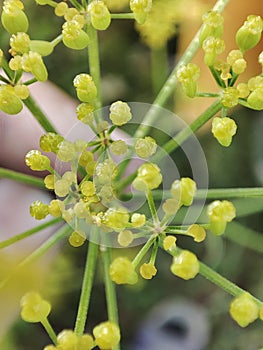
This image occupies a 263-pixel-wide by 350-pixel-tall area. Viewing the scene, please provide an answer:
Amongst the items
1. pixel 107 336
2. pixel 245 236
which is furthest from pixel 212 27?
pixel 245 236

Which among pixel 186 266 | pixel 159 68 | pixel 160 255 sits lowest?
pixel 160 255

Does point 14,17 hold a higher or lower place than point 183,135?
higher

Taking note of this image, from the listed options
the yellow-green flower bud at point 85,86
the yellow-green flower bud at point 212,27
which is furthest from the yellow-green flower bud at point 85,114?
the yellow-green flower bud at point 212,27

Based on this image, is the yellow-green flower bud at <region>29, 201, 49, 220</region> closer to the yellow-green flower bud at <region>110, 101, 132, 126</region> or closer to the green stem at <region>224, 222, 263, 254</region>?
the yellow-green flower bud at <region>110, 101, 132, 126</region>

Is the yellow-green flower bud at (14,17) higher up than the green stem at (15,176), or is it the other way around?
the yellow-green flower bud at (14,17)

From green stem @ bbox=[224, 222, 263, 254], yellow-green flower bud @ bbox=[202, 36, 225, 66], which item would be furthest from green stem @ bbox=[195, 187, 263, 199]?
green stem @ bbox=[224, 222, 263, 254]

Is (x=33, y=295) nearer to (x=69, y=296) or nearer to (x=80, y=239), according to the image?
(x=80, y=239)

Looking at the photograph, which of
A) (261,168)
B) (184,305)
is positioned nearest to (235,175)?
(261,168)

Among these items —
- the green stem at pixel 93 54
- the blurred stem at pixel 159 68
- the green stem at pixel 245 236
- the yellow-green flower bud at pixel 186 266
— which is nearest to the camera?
the yellow-green flower bud at pixel 186 266

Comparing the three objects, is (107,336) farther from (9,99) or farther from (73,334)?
(9,99)

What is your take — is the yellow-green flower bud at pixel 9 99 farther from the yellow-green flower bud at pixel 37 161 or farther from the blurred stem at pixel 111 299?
the blurred stem at pixel 111 299

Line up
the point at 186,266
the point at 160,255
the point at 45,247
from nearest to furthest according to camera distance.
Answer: the point at 186,266 < the point at 45,247 < the point at 160,255

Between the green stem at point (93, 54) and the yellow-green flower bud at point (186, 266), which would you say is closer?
the yellow-green flower bud at point (186, 266)
